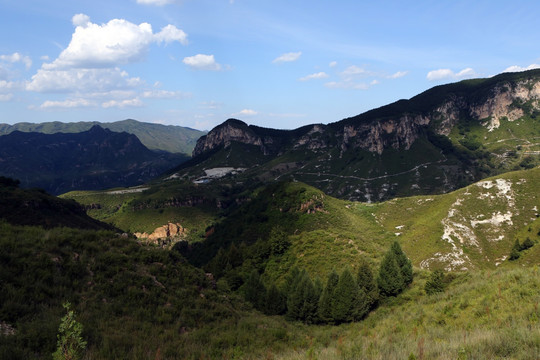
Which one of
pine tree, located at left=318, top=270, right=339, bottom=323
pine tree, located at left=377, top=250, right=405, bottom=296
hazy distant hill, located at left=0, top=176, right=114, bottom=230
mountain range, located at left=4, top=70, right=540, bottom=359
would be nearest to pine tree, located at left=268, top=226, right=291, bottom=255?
mountain range, located at left=4, top=70, right=540, bottom=359

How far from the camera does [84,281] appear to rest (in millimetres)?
17844

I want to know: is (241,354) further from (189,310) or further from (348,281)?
(348,281)

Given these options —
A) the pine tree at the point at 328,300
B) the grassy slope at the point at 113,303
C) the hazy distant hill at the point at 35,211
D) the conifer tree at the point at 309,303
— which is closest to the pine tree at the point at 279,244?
the conifer tree at the point at 309,303

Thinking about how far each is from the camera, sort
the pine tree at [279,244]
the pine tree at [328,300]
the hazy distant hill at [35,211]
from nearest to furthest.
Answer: the pine tree at [328,300] < the pine tree at [279,244] < the hazy distant hill at [35,211]

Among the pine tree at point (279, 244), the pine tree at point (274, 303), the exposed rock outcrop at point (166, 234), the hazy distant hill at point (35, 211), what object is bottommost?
the exposed rock outcrop at point (166, 234)

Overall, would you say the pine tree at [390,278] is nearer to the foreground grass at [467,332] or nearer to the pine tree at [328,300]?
the foreground grass at [467,332]

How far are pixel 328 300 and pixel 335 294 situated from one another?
1189 mm

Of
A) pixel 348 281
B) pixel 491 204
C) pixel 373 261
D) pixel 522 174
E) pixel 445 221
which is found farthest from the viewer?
pixel 522 174

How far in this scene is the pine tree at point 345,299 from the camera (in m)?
30.6

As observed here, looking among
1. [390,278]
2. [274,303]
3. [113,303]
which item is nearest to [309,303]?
[274,303]

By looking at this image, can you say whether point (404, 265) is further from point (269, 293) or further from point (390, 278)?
point (269, 293)

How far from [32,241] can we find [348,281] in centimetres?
2993

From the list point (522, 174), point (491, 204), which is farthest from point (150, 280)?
point (522, 174)

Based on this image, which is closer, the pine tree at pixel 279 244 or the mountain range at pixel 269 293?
the mountain range at pixel 269 293
